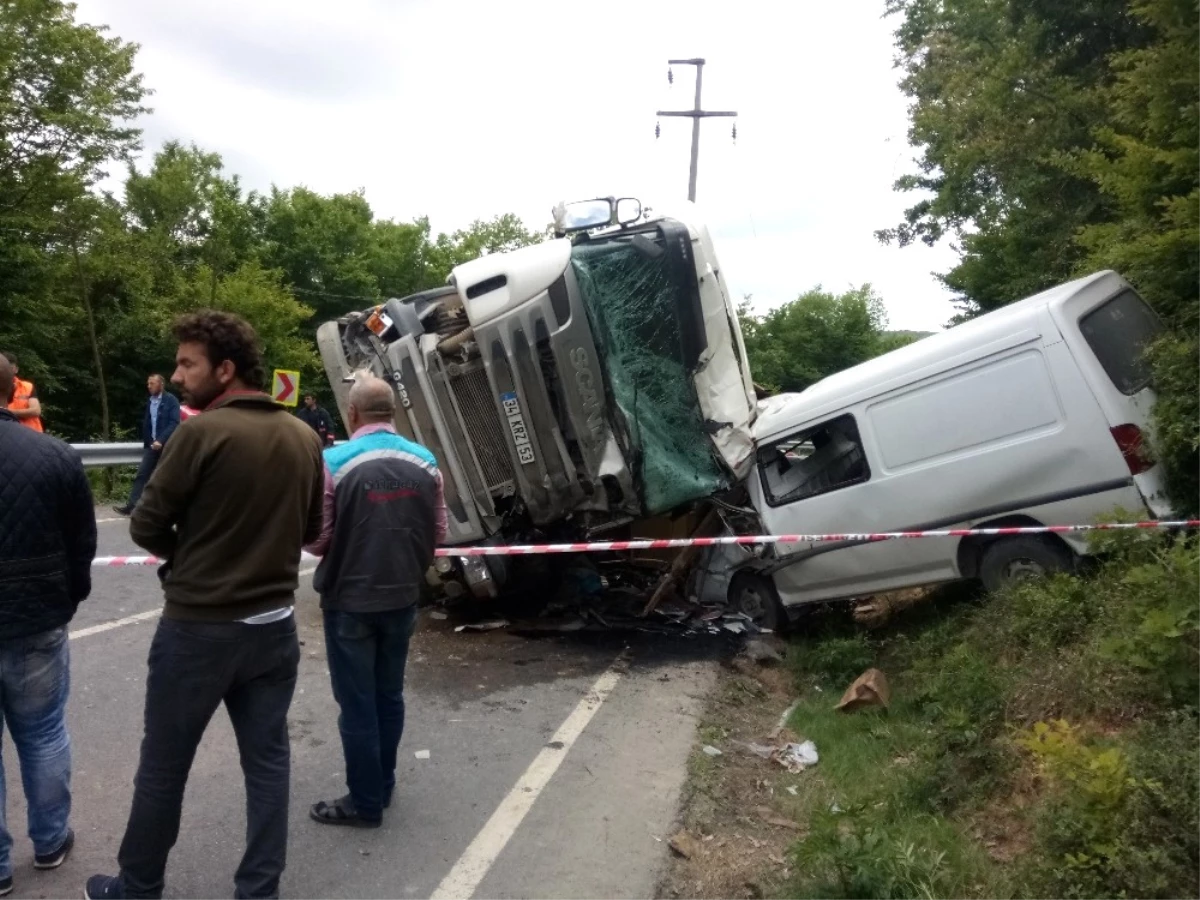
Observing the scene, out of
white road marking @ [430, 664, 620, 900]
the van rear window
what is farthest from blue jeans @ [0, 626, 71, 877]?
the van rear window

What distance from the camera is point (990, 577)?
→ 681 cm

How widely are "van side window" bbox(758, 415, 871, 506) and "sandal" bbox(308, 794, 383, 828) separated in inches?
172

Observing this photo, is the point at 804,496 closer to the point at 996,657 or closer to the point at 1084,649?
the point at 996,657

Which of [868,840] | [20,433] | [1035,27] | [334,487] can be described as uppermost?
[1035,27]

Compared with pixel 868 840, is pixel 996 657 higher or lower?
lower

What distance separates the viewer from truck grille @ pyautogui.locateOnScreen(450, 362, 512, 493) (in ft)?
24.5

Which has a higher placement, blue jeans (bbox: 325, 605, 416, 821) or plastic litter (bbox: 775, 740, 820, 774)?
blue jeans (bbox: 325, 605, 416, 821)

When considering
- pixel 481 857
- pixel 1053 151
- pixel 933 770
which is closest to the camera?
pixel 481 857

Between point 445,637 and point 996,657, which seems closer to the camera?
point 996,657

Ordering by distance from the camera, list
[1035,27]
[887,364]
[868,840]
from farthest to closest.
Result: [1035,27], [887,364], [868,840]

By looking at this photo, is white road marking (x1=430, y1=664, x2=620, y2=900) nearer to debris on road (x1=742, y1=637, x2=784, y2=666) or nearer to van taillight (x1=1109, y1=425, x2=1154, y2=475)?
debris on road (x1=742, y1=637, x2=784, y2=666)

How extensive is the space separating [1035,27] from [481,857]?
383 inches

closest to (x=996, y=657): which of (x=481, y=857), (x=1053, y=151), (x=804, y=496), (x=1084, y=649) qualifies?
(x=1084, y=649)

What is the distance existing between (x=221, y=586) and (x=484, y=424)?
14.5ft
